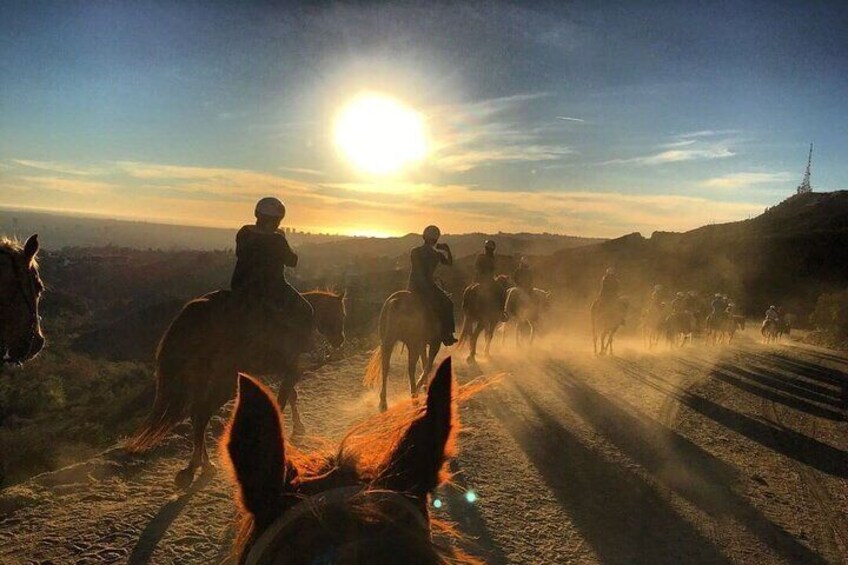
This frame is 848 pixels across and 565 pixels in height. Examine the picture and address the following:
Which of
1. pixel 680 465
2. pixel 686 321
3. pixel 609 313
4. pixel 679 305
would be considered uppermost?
pixel 609 313

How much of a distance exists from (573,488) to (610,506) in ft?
1.95

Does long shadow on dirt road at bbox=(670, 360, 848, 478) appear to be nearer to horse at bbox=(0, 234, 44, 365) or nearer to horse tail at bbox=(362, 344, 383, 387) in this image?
horse tail at bbox=(362, 344, 383, 387)

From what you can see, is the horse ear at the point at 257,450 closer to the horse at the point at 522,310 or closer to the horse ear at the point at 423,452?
the horse ear at the point at 423,452

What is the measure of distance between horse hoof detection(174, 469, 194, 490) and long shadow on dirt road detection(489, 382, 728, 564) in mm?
4798

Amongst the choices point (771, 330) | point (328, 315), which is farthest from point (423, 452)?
point (771, 330)

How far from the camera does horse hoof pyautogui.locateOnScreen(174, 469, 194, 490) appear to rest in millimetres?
6098

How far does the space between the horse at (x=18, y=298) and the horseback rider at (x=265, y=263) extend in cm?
217

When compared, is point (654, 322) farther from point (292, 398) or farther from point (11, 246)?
point (11, 246)

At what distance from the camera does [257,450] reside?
51.8 inches

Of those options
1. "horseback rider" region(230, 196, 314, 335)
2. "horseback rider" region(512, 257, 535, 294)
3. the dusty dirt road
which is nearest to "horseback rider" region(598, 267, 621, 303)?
"horseback rider" region(512, 257, 535, 294)

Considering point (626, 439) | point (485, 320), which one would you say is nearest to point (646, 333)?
point (485, 320)

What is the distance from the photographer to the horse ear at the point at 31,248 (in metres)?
5.57

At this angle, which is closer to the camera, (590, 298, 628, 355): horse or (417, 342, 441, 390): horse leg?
(417, 342, 441, 390): horse leg

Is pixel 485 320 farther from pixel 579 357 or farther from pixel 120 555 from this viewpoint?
pixel 120 555
